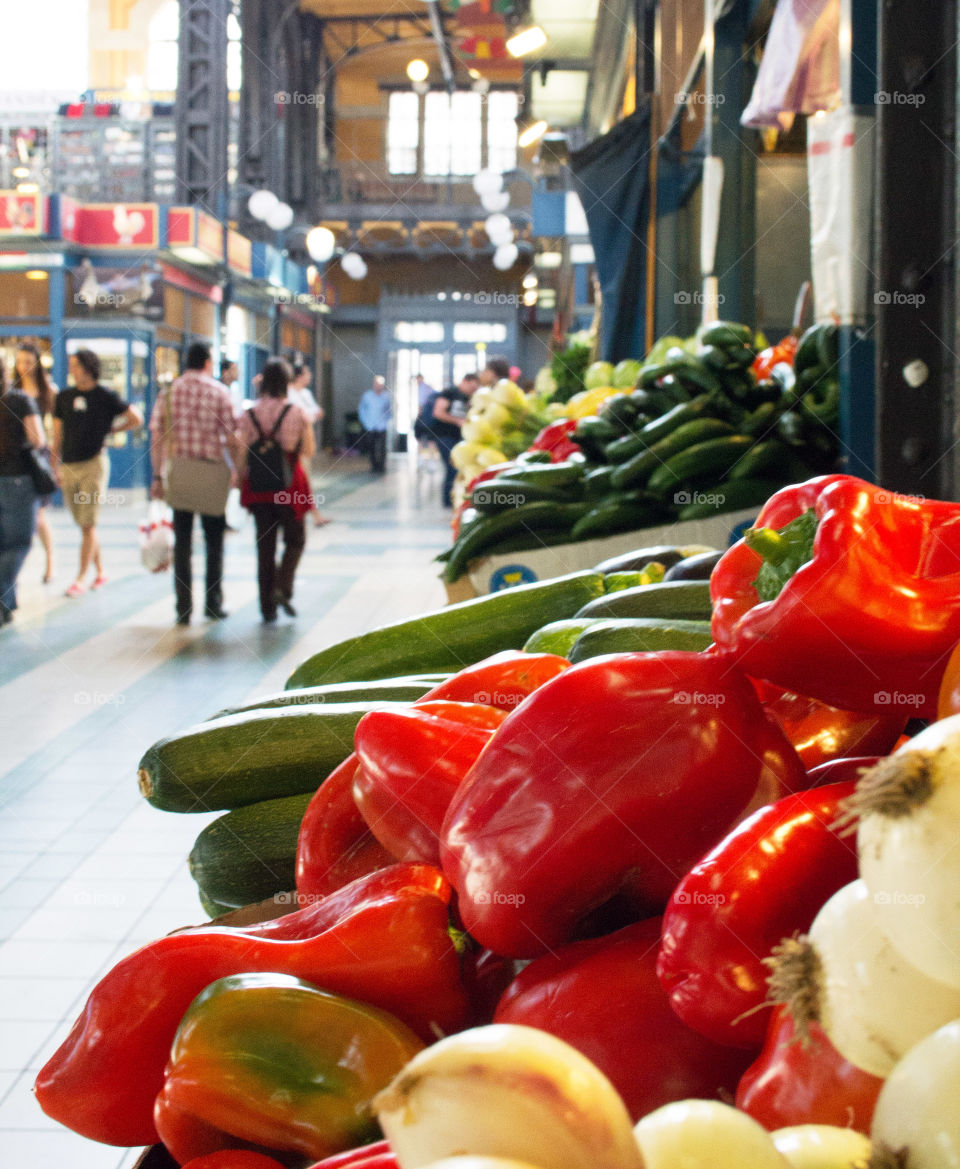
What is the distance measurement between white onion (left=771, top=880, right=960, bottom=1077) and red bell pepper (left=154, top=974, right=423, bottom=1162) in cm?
33

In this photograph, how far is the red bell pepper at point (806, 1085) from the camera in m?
0.60

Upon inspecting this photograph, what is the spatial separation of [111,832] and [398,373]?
29.0m

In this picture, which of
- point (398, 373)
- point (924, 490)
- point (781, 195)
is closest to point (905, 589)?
point (924, 490)

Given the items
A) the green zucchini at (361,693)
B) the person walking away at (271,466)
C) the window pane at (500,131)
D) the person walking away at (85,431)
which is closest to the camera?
the green zucchini at (361,693)

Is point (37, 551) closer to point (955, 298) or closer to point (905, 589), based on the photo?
point (955, 298)

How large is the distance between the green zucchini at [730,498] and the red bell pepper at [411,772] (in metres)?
2.63

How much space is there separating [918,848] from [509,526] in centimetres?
321

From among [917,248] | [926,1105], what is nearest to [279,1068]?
[926,1105]

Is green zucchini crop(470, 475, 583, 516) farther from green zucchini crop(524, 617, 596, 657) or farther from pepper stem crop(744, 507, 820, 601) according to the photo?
pepper stem crop(744, 507, 820, 601)

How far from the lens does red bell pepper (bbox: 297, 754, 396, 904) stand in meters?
1.13

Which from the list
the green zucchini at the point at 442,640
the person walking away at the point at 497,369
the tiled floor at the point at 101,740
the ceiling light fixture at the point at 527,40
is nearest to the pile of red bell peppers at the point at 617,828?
the green zucchini at the point at 442,640

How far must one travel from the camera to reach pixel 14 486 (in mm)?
7223

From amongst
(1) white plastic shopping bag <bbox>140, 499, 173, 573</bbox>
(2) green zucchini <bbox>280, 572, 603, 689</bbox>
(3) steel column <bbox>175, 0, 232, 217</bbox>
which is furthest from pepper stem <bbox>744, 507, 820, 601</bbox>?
(3) steel column <bbox>175, 0, 232, 217</bbox>

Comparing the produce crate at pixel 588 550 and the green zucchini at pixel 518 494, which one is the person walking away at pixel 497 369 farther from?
the produce crate at pixel 588 550
